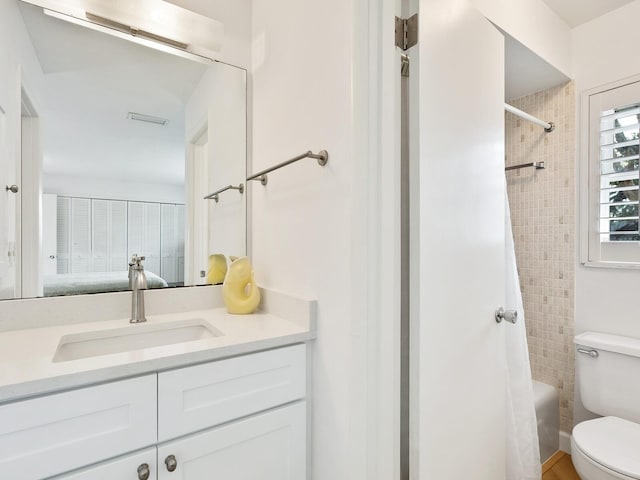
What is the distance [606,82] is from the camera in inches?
67.6

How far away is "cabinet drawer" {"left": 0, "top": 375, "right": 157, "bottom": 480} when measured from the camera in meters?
0.72

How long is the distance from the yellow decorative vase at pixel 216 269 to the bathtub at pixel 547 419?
1658 millimetres

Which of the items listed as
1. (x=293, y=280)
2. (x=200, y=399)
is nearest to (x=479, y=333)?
(x=293, y=280)

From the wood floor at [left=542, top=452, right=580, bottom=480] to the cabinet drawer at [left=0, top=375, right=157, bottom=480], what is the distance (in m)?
1.90

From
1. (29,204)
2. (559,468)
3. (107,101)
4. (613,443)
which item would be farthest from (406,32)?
(559,468)

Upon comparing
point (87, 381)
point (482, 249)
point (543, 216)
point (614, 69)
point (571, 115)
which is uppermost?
point (614, 69)

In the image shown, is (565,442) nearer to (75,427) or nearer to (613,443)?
(613,443)

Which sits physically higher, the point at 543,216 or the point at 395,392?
the point at 543,216

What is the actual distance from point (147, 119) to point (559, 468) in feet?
8.42

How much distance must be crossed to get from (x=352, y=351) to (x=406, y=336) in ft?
0.73

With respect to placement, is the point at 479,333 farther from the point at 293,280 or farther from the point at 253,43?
the point at 253,43

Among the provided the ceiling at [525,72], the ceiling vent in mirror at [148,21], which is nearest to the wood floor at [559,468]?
the ceiling at [525,72]

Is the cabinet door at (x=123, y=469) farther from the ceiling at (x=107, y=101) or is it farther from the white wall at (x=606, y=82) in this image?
the white wall at (x=606, y=82)

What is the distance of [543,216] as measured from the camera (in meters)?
1.95
